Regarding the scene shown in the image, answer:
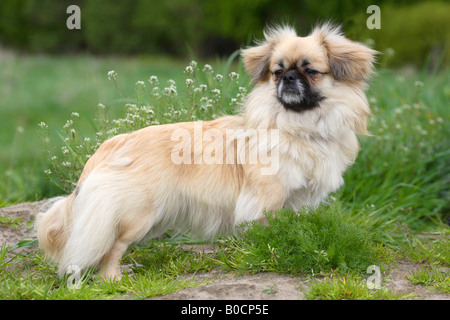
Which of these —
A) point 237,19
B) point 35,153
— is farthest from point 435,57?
point 35,153

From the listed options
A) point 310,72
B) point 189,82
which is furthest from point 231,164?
point 189,82

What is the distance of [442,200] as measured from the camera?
16.6ft

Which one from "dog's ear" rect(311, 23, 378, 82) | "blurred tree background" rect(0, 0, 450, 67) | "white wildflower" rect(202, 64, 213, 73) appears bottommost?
"white wildflower" rect(202, 64, 213, 73)

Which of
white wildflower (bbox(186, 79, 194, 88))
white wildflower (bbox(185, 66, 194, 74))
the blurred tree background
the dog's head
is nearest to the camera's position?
the dog's head

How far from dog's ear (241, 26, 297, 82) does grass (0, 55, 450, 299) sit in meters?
0.68

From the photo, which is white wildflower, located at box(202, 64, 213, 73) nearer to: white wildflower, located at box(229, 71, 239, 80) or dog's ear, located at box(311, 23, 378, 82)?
white wildflower, located at box(229, 71, 239, 80)

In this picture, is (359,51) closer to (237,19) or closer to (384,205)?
(384,205)

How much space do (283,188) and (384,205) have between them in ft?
5.72

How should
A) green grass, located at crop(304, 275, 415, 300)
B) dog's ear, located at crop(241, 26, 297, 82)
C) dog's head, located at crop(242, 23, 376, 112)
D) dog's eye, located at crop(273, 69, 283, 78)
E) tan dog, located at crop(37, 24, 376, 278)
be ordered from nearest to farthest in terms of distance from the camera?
green grass, located at crop(304, 275, 415, 300)
tan dog, located at crop(37, 24, 376, 278)
dog's head, located at crop(242, 23, 376, 112)
dog's eye, located at crop(273, 69, 283, 78)
dog's ear, located at crop(241, 26, 297, 82)

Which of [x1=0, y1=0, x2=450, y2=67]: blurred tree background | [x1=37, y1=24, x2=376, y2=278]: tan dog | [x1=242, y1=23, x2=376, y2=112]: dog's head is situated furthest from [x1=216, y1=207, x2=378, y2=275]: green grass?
[x1=0, y1=0, x2=450, y2=67]: blurred tree background

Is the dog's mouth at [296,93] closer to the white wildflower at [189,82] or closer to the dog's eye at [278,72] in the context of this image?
the dog's eye at [278,72]

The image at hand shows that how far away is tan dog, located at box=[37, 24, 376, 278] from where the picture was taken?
132 inches

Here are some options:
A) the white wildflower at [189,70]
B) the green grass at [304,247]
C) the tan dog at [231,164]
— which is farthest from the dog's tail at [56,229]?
the white wildflower at [189,70]

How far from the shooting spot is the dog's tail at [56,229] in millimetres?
3441
